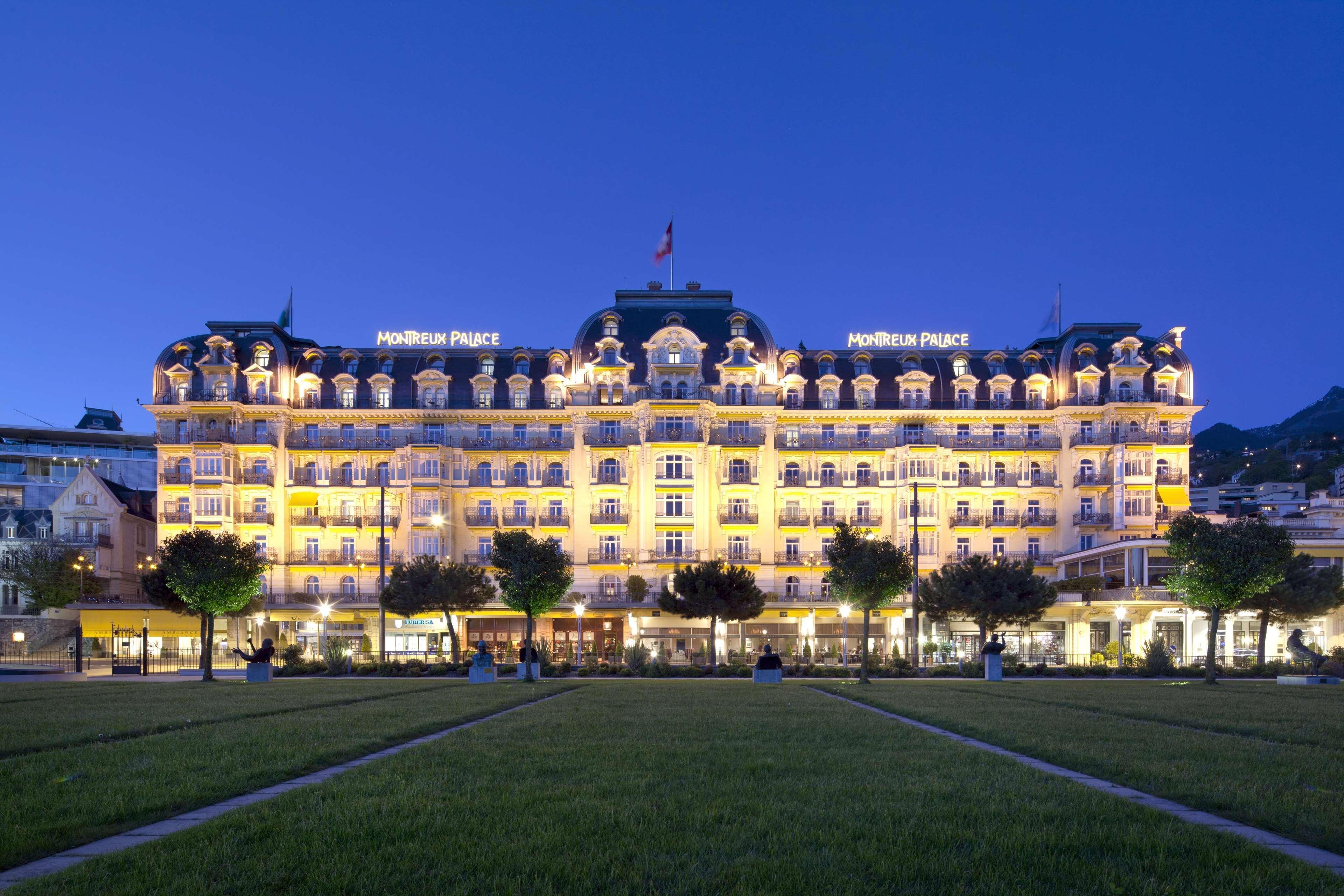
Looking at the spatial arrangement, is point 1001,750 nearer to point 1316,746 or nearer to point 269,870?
point 1316,746

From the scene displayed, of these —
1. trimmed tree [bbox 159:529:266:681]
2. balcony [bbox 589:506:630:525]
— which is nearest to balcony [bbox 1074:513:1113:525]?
balcony [bbox 589:506:630:525]

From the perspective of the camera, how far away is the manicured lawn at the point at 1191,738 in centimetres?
1264

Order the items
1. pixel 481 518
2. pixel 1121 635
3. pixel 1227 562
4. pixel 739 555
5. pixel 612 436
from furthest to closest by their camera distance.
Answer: pixel 481 518
pixel 612 436
pixel 739 555
pixel 1121 635
pixel 1227 562

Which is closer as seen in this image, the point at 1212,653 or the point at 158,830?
the point at 158,830

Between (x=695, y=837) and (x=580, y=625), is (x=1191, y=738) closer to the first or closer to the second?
(x=695, y=837)

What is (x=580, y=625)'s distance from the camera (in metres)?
72.9

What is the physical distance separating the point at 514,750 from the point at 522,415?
6864 centimetres

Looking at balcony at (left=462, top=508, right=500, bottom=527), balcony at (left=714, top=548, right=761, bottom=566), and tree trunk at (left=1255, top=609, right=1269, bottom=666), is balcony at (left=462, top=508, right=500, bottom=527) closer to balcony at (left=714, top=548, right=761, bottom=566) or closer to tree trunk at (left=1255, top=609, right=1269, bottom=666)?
balcony at (left=714, top=548, right=761, bottom=566)

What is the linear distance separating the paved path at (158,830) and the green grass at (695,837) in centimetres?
36

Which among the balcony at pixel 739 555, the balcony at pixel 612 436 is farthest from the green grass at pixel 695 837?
the balcony at pixel 612 436

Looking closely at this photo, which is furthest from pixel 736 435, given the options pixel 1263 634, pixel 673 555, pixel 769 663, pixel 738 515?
pixel 769 663

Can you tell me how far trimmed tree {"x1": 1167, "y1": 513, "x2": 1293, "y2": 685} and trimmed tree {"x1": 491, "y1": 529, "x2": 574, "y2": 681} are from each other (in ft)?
102

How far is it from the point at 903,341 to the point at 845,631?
25.9 meters

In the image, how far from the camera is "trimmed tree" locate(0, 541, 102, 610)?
84562mm
